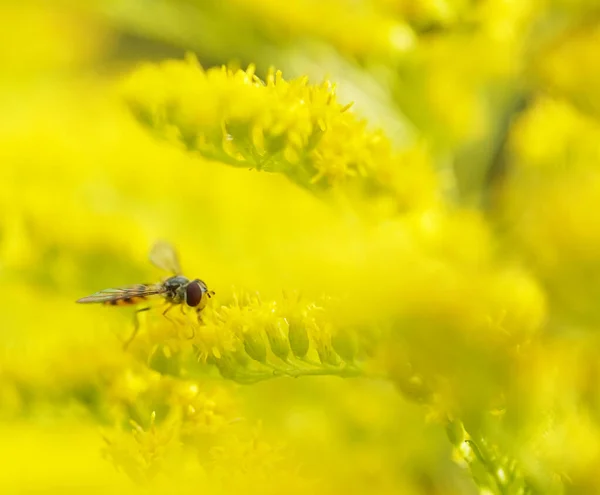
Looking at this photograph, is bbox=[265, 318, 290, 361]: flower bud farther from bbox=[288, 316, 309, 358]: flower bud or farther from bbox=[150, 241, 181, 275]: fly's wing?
bbox=[150, 241, 181, 275]: fly's wing

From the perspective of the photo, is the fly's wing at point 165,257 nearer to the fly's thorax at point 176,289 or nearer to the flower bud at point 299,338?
the fly's thorax at point 176,289

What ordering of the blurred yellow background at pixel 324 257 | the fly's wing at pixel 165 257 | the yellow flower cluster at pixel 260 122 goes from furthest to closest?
the fly's wing at pixel 165 257, the yellow flower cluster at pixel 260 122, the blurred yellow background at pixel 324 257

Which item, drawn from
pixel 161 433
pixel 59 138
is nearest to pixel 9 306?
pixel 59 138

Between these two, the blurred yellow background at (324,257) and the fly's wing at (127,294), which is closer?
the blurred yellow background at (324,257)

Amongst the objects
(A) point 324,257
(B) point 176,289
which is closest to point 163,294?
(B) point 176,289

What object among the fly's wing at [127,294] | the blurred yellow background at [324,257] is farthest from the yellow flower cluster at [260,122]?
the fly's wing at [127,294]

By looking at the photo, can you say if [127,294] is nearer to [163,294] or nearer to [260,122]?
[163,294]
